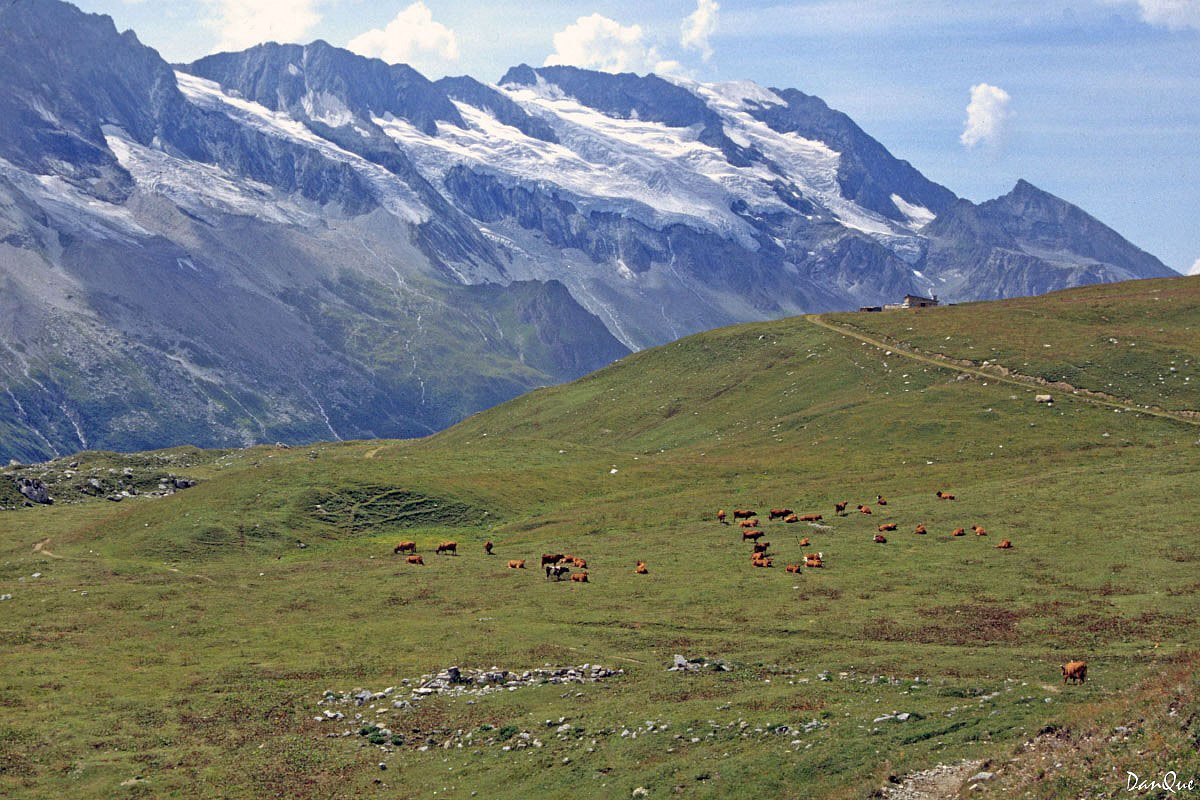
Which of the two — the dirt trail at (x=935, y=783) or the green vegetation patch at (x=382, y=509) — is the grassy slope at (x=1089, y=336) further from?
the dirt trail at (x=935, y=783)

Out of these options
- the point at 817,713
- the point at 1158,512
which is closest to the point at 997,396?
the point at 1158,512

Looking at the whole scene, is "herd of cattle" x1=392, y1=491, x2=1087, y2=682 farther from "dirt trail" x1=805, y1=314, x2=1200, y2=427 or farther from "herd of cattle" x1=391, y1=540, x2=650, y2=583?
"dirt trail" x1=805, y1=314, x2=1200, y2=427

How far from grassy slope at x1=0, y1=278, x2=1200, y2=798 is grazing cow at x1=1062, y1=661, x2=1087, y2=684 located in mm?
1094

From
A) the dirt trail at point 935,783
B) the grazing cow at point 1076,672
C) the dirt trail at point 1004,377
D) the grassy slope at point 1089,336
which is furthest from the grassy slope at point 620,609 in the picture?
the grassy slope at point 1089,336

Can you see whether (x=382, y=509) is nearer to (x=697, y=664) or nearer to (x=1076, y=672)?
(x=697, y=664)

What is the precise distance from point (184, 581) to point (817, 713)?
52569 millimetres

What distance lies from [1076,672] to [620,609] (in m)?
28.3

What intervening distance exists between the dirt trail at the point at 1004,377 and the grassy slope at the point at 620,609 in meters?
3.82

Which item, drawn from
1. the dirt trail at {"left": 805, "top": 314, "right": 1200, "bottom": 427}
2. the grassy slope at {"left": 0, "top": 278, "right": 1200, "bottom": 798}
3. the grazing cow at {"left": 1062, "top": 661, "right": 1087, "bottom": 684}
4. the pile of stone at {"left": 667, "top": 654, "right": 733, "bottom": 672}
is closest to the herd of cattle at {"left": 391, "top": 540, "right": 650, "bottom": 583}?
the grassy slope at {"left": 0, "top": 278, "right": 1200, "bottom": 798}

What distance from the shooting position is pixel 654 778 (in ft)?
137

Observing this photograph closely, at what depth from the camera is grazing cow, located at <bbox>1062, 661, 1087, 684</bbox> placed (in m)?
47.1

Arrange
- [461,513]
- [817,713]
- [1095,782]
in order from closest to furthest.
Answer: [1095,782] < [817,713] < [461,513]

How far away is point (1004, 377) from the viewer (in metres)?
150

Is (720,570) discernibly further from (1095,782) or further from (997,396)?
(997,396)
